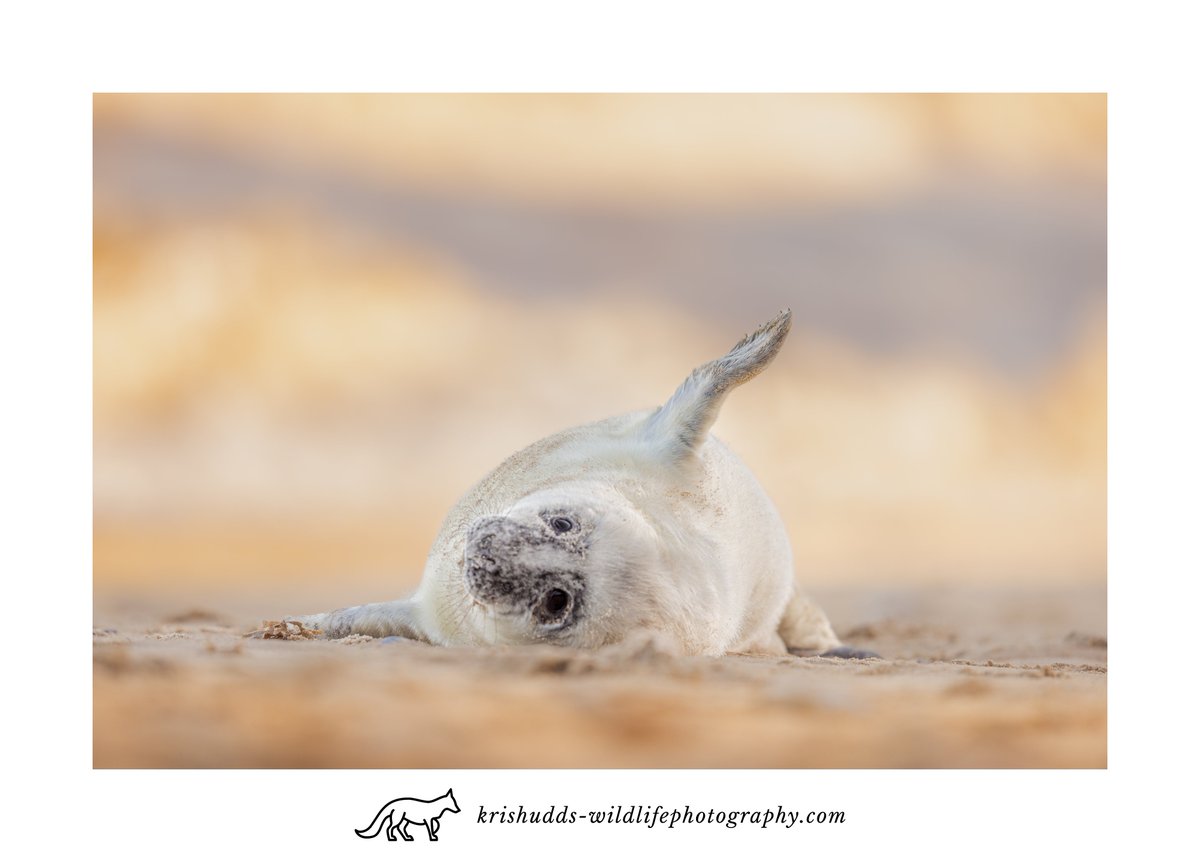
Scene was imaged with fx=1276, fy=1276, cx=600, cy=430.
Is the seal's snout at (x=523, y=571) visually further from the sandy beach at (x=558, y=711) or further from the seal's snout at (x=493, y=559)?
the sandy beach at (x=558, y=711)

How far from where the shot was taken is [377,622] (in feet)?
19.9

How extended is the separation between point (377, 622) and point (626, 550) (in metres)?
1.81

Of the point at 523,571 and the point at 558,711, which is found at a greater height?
the point at 523,571

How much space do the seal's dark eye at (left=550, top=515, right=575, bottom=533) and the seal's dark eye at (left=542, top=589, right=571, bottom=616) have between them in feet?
0.75

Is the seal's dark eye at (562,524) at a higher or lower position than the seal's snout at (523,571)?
higher

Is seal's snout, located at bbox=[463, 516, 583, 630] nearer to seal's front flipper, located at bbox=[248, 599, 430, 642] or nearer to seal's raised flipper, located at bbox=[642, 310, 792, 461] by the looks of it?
seal's front flipper, located at bbox=[248, 599, 430, 642]

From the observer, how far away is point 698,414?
243 inches

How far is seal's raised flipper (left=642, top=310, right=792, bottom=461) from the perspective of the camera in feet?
20.1

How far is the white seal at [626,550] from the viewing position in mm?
4629

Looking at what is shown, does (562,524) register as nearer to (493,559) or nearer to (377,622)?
(493,559)

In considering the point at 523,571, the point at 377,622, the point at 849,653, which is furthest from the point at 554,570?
the point at 849,653

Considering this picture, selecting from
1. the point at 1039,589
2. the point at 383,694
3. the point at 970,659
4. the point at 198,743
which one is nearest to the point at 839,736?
the point at 383,694

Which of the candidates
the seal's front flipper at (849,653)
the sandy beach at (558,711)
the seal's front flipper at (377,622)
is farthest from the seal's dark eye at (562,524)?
the seal's front flipper at (849,653)
